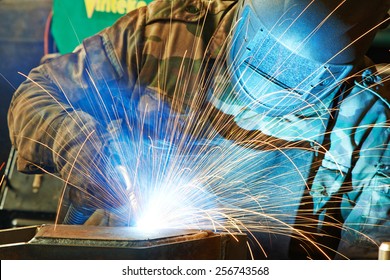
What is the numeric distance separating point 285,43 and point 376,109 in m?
0.55

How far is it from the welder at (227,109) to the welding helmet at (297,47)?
0.01 meters

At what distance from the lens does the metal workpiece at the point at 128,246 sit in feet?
3.67

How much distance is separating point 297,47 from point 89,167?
688 millimetres

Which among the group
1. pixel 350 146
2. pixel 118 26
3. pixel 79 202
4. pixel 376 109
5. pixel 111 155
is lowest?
pixel 79 202

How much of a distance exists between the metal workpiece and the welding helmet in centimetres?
64

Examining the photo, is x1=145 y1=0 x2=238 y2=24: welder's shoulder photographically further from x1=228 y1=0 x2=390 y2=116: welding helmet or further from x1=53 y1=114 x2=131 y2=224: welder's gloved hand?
x1=53 y1=114 x2=131 y2=224: welder's gloved hand

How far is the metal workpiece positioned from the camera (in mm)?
1117

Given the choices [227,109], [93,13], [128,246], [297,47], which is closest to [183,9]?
[227,109]

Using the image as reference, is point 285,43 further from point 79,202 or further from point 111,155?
point 79,202

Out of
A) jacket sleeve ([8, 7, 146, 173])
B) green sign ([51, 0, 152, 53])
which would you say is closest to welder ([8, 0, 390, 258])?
jacket sleeve ([8, 7, 146, 173])

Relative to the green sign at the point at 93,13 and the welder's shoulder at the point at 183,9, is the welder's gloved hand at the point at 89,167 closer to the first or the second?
the welder's shoulder at the point at 183,9

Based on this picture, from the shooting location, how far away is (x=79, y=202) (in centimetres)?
166

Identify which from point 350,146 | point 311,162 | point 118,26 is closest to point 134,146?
point 118,26

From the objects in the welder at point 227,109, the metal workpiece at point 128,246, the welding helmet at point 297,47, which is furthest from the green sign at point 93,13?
the metal workpiece at point 128,246
